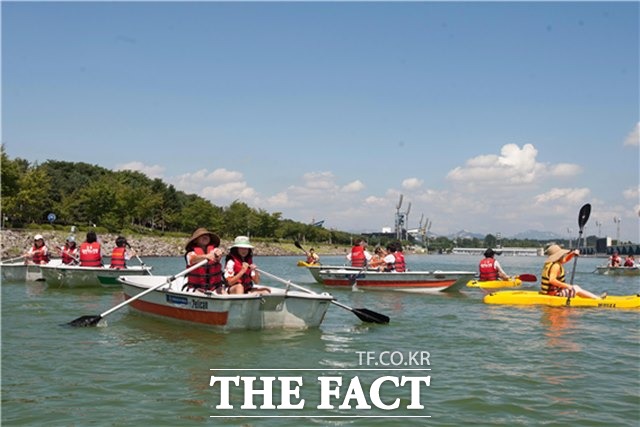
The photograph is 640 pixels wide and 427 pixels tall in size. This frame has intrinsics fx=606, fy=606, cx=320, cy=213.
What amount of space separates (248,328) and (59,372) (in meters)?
3.54

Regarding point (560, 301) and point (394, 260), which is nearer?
point (560, 301)

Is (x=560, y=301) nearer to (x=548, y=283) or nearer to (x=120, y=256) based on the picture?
(x=548, y=283)

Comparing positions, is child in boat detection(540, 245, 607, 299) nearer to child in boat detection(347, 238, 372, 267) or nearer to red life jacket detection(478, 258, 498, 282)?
red life jacket detection(478, 258, 498, 282)

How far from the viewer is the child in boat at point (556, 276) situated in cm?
1477

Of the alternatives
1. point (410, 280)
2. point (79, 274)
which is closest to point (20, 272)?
point (79, 274)

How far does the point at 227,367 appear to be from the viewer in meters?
8.63

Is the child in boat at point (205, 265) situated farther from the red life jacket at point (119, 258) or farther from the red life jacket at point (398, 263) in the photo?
the red life jacket at point (398, 263)

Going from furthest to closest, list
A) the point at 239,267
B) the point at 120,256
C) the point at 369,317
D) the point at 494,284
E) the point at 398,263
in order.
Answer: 1. the point at 398,263
2. the point at 494,284
3. the point at 120,256
4. the point at 369,317
5. the point at 239,267

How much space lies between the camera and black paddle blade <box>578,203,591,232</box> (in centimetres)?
1906

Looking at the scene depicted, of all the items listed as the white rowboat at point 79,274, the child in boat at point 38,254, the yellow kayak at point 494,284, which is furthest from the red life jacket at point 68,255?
the yellow kayak at point 494,284

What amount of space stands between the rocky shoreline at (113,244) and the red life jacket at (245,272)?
53.9 ft

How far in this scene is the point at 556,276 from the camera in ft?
49.4

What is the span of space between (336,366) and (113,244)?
5300 centimetres

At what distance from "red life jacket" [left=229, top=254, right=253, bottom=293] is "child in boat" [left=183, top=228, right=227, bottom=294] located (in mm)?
433
